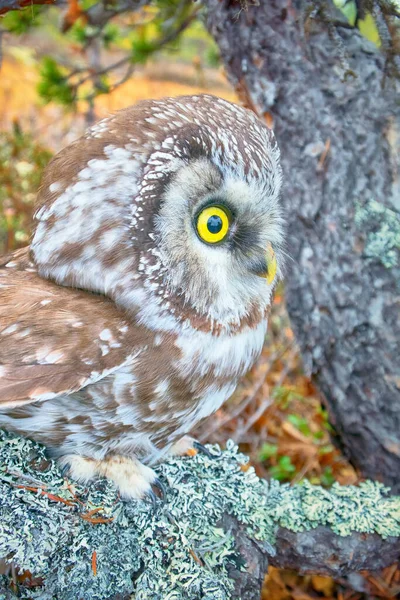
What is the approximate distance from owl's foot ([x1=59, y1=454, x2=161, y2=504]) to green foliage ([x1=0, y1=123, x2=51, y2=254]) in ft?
6.26

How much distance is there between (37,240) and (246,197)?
0.51 metres

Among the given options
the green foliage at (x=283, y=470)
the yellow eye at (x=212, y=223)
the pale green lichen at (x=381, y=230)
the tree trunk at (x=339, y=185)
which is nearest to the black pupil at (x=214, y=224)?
the yellow eye at (x=212, y=223)

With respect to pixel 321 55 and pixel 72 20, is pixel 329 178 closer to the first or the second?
pixel 321 55

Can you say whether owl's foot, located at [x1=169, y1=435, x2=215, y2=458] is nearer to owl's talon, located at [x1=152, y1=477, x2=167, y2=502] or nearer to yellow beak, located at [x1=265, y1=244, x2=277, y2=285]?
owl's talon, located at [x1=152, y1=477, x2=167, y2=502]

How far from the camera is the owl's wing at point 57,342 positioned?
1106mm

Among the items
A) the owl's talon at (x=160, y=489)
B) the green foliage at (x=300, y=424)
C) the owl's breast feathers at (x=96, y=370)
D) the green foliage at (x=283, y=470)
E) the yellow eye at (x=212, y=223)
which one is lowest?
the green foliage at (x=283, y=470)

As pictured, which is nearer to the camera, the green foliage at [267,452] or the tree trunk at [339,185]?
the tree trunk at [339,185]

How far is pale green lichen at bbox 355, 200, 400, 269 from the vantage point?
1725mm

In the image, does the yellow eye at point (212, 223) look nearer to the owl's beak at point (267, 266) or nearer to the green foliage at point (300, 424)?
the owl's beak at point (267, 266)

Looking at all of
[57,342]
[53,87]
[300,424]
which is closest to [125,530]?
[57,342]

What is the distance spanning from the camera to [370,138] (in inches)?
67.7

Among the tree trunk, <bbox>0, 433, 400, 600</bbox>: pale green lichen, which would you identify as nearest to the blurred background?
the tree trunk

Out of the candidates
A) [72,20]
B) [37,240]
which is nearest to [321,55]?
[72,20]

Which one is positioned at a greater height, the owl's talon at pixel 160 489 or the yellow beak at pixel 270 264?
the yellow beak at pixel 270 264
